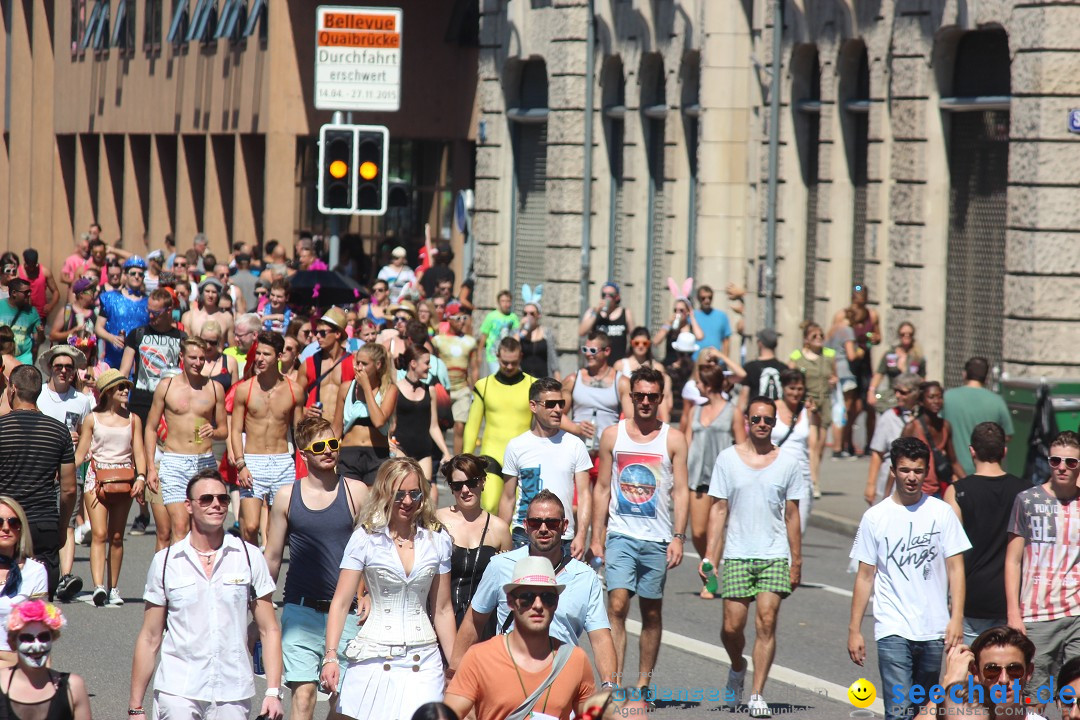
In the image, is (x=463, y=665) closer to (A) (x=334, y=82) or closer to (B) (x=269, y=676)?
(B) (x=269, y=676)

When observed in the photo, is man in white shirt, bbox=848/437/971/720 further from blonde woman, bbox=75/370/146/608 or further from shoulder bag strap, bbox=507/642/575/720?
blonde woman, bbox=75/370/146/608

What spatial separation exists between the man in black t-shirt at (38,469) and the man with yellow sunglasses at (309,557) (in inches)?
95.7

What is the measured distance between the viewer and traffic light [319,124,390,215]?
53.2 feet

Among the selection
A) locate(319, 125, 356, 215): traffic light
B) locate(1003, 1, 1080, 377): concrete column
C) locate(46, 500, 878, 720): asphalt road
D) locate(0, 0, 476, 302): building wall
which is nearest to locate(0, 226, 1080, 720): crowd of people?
locate(46, 500, 878, 720): asphalt road

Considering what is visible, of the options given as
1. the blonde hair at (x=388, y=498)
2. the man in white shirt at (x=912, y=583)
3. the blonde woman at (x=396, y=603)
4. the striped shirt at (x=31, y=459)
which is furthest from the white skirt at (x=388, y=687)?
the striped shirt at (x=31, y=459)

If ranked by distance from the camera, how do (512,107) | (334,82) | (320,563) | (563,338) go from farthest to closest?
(512,107) < (563,338) < (334,82) < (320,563)

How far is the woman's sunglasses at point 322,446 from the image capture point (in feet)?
30.2

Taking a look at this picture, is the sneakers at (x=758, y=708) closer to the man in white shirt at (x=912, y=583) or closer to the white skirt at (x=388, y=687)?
the man in white shirt at (x=912, y=583)

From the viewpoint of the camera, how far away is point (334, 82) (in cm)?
1633

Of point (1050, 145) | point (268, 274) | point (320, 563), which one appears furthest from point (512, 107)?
point (320, 563)

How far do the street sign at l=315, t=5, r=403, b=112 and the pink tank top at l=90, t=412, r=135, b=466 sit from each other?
4.15 metres

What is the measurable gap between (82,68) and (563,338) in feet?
87.4

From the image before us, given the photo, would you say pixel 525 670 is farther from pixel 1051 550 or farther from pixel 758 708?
pixel 1051 550

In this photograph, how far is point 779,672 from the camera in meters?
11.3
